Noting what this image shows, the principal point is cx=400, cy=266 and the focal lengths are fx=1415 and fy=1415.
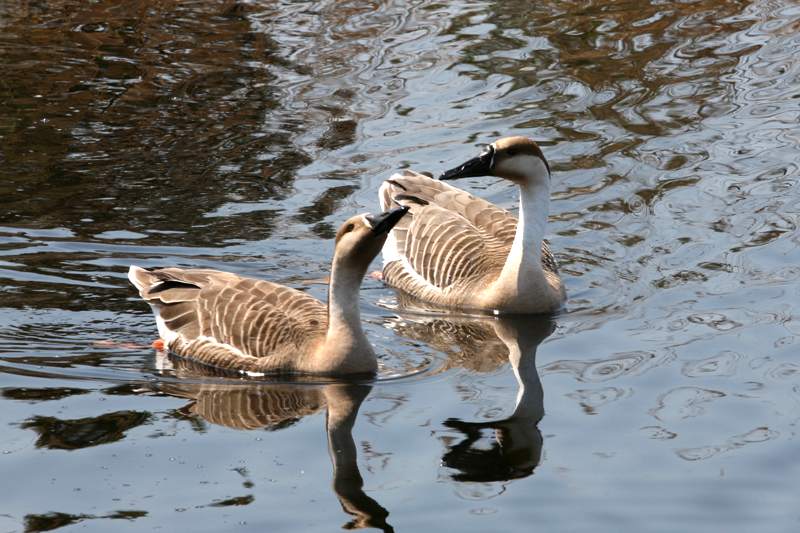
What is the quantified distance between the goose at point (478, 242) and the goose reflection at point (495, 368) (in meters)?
0.29

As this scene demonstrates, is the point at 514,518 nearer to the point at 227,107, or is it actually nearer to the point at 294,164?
the point at 294,164

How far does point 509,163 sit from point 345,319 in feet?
8.38

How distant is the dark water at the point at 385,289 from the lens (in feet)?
27.1

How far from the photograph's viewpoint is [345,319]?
32.8ft

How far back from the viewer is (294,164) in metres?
15.4

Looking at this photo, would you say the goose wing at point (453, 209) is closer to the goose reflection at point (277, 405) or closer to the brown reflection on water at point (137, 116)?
the brown reflection on water at point (137, 116)

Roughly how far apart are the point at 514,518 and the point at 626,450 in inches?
45.7

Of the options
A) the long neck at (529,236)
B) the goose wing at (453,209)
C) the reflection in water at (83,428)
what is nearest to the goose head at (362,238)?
the reflection in water at (83,428)

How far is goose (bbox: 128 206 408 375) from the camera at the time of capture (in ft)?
Answer: 32.4

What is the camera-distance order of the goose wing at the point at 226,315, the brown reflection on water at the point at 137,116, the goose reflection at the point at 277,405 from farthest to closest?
the brown reflection on water at the point at 137,116
the goose wing at the point at 226,315
the goose reflection at the point at 277,405

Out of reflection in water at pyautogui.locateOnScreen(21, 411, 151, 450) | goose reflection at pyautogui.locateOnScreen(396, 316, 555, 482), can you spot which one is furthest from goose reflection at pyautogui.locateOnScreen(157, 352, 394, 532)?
goose reflection at pyautogui.locateOnScreen(396, 316, 555, 482)

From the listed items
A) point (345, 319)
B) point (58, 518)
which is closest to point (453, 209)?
point (345, 319)

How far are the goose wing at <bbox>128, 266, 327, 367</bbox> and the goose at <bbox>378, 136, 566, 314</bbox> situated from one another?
75.1 inches

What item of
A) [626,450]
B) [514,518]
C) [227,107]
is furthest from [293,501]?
[227,107]
